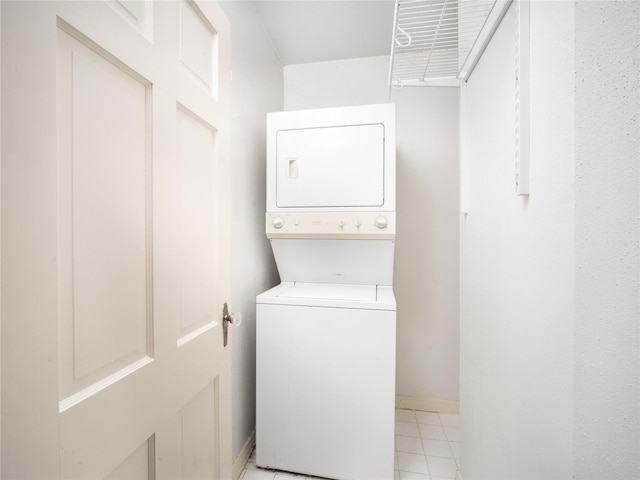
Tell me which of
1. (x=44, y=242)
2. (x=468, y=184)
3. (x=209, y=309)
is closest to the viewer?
(x=44, y=242)

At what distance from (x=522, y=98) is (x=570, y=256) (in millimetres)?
488

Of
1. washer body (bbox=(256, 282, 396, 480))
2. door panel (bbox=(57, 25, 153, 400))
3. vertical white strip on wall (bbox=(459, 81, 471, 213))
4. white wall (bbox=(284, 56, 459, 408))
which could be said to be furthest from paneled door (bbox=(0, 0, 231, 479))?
white wall (bbox=(284, 56, 459, 408))

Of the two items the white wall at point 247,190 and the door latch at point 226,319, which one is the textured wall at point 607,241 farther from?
the white wall at point 247,190

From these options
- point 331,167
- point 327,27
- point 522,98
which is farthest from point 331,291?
point 327,27

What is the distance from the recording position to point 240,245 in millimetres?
1833

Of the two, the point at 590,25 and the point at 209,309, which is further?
the point at 209,309

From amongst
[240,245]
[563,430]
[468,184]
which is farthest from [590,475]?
[240,245]

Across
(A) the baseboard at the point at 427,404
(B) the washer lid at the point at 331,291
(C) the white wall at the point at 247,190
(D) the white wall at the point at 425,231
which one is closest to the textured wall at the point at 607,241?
(B) the washer lid at the point at 331,291

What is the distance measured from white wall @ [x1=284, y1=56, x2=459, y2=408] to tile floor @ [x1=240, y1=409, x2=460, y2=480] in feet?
0.58

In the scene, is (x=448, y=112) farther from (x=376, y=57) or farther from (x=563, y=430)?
(x=563, y=430)

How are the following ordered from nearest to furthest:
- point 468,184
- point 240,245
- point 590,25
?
point 590,25, point 468,184, point 240,245

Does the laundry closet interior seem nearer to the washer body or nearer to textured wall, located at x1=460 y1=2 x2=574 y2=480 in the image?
textured wall, located at x1=460 y1=2 x2=574 y2=480

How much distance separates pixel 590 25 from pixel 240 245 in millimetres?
1669

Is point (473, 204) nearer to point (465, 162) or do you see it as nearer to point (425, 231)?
point (465, 162)
